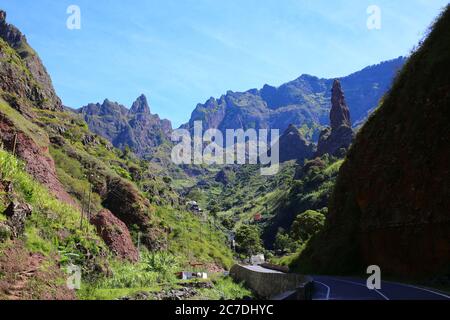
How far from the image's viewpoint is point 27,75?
108 metres

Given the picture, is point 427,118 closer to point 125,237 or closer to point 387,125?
point 387,125

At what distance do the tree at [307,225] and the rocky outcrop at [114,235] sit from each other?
46227 millimetres

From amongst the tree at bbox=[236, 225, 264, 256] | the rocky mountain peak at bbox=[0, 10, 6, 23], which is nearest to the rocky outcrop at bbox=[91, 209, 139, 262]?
the tree at bbox=[236, 225, 264, 256]

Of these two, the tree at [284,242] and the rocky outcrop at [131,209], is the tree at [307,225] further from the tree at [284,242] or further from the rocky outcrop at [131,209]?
the rocky outcrop at [131,209]

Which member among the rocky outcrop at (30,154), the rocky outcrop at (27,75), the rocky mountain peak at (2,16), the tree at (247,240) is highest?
the rocky mountain peak at (2,16)

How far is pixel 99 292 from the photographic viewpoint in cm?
3312

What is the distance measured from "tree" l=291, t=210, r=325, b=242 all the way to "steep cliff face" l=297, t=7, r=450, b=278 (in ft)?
166

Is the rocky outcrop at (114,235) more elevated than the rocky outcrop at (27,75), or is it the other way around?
the rocky outcrop at (27,75)

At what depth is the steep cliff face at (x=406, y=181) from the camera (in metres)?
26.5

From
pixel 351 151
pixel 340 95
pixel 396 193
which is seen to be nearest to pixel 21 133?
pixel 351 151

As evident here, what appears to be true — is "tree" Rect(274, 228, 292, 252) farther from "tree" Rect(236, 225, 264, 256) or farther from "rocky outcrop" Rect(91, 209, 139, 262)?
"rocky outcrop" Rect(91, 209, 139, 262)

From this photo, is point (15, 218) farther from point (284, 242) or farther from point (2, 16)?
point (2, 16)

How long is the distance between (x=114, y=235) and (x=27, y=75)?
6721 cm

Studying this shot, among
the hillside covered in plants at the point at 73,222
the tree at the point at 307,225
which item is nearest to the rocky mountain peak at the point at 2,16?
the hillside covered in plants at the point at 73,222
